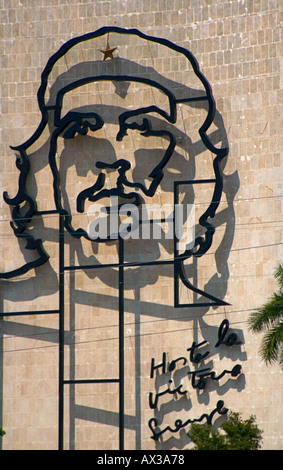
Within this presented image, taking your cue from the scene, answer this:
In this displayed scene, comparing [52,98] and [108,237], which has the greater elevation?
[52,98]

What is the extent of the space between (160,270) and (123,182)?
2.52 metres

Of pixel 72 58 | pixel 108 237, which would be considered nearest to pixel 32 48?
pixel 72 58

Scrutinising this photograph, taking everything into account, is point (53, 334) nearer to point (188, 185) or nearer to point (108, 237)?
point (108, 237)

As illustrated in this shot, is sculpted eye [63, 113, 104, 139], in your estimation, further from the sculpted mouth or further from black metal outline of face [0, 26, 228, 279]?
the sculpted mouth

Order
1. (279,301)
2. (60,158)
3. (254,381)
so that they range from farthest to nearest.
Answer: (60,158), (254,381), (279,301)

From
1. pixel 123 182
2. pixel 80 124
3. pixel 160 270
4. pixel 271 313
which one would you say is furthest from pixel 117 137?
pixel 271 313

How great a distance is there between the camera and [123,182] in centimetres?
3522

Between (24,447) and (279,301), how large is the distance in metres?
8.97

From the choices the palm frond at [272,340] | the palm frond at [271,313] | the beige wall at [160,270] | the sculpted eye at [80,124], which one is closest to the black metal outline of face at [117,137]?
the sculpted eye at [80,124]

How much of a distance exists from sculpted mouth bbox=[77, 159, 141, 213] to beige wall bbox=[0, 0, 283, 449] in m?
0.83

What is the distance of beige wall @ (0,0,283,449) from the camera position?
34312mm

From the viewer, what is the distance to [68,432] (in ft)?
115

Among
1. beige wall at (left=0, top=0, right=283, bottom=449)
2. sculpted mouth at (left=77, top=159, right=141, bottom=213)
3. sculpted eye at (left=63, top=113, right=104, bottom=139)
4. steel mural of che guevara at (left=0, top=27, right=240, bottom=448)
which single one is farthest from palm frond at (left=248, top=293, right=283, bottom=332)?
sculpted eye at (left=63, top=113, right=104, bottom=139)

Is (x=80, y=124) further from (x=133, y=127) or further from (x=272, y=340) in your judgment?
(x=272, y=340)
